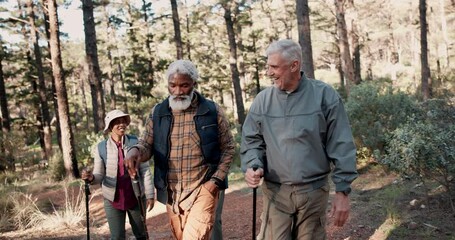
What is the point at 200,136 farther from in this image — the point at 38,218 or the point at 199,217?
the point at 38,218

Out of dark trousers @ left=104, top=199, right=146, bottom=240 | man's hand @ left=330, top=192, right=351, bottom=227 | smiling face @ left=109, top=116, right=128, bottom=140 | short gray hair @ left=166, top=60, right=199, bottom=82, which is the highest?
short gray hair @ left=166, top=60, right=199, bottom=82

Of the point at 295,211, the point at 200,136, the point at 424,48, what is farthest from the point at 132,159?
the point at 424,48

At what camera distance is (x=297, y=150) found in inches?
98.7

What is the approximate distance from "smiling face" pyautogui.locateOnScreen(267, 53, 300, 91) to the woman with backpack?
178cm

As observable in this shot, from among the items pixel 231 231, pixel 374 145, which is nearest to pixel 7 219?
pixel 231 231

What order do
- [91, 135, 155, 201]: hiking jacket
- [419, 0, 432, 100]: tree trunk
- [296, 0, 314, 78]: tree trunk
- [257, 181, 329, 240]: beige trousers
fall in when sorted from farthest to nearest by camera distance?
1. [419, 0, 432, 100]: tree trunk
2. [296, 0, 314, 78]: tree trunk
3. [91, 135, 155, 201]: hiking jacket
4. [257, 181, 329, 240]: beige trousers

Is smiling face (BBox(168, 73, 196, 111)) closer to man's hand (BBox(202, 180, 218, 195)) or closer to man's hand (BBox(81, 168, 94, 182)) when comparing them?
man's hand (BBox(202, 180, 218, 195))

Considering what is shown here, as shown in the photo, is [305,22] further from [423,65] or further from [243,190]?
[423,65]

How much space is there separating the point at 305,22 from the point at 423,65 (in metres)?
8.82

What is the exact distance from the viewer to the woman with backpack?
378cm

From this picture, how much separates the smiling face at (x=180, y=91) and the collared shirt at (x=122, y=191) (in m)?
1.04

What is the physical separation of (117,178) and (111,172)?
0.08 meters

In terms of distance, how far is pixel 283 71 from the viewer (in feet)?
8.25

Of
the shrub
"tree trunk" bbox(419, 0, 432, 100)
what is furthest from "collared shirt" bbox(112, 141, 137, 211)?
"tree trunk" bbox(419, 0, 432, 100)
